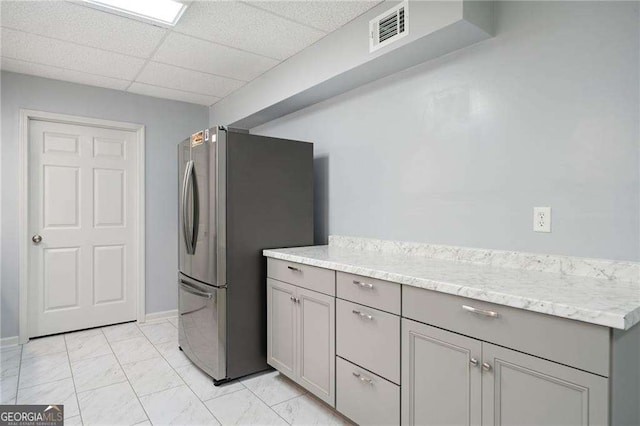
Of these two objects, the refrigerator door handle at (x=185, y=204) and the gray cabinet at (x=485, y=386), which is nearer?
the gray cabinet at (x=485, y=386)

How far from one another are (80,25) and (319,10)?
1.59 m

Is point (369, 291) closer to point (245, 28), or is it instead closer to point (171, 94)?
point (245, 28)

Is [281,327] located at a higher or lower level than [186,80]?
lower

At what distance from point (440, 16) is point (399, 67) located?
532 millimetres

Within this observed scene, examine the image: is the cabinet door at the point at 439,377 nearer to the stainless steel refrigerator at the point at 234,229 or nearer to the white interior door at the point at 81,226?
the stainless steel refrigerator at the point at 234,229

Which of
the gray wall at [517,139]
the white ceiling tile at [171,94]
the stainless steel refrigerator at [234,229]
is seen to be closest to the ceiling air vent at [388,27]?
the gray wall at [517,139]

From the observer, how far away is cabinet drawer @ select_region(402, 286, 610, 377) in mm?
1130

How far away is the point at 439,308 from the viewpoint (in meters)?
1.55

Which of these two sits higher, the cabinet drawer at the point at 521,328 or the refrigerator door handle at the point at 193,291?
the cabinet drawer at the point at 521,328

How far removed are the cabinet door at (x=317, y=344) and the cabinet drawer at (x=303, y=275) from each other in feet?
0.14

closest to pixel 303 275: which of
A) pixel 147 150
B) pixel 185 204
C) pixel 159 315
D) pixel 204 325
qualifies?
pixel 204 325

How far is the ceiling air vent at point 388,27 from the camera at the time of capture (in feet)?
6.89

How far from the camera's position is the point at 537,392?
1.25 meters

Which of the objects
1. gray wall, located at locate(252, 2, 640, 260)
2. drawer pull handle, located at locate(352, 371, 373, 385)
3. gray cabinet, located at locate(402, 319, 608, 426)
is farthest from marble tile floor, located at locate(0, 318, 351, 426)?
gray wall, located at locate(252, 2, 640, 260)
